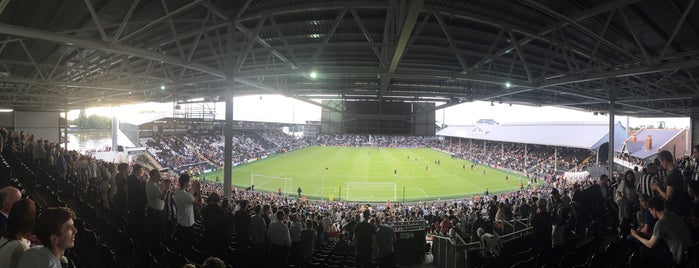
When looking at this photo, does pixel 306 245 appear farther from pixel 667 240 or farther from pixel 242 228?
pixel 667 240

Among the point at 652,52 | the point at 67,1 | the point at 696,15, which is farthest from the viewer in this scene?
the point at 652,52

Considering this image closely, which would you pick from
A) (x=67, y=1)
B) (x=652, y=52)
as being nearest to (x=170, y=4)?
(x=67, y=1)

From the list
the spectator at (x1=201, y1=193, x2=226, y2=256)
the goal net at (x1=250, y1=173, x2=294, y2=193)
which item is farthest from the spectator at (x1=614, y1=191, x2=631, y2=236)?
the goal net at (x1=250, y1=173, x2=294, y2=193)

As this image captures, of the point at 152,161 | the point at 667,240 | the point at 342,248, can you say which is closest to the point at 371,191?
the point at 342,248

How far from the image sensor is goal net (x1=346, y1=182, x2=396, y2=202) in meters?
26.9

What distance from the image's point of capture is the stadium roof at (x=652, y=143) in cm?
3203

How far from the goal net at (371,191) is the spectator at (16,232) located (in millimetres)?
24797

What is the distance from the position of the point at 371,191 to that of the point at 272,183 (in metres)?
10.6

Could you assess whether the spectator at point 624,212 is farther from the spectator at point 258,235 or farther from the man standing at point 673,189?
the spectator at point 258,235

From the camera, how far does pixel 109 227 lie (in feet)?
17.0

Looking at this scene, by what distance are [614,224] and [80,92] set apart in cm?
2796

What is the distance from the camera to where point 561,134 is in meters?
37.8

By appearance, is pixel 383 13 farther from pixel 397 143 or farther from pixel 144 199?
pixel 397 143

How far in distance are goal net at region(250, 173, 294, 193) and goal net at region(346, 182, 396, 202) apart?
6.02m
